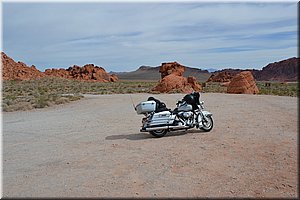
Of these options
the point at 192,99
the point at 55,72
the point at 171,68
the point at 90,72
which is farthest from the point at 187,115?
the point at 55,72

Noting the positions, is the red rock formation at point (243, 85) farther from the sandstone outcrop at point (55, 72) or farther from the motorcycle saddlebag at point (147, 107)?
the sandstone outcrop at point (55, 72)

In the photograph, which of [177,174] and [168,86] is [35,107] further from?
[168,86]

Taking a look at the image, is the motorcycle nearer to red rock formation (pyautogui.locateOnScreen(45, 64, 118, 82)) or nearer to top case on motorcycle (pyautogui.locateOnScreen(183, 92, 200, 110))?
top case on motorcycle (pyautogui.locateOnScreen(183, 92, 200, 110))

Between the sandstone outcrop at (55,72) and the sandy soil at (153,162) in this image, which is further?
the sandstone outcrop at (55,72)

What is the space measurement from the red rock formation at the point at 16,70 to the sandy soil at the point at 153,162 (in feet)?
284

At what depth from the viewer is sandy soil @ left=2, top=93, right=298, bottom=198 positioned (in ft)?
16.4

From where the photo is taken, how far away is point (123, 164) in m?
6.39

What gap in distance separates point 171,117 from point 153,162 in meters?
2.59

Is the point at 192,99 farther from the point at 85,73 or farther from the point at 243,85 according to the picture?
the point at 85,73

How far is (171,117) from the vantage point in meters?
8.88


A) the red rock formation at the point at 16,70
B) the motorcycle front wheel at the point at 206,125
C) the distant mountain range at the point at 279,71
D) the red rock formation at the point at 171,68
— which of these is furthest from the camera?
the distant mountain range at the point at 279,71

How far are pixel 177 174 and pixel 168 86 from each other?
94.8ft

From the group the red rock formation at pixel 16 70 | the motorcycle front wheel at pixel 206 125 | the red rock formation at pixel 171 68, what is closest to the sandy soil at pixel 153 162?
the motorcycle front wheel at pixel 206 125

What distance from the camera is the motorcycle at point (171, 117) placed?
8797 millimetres
